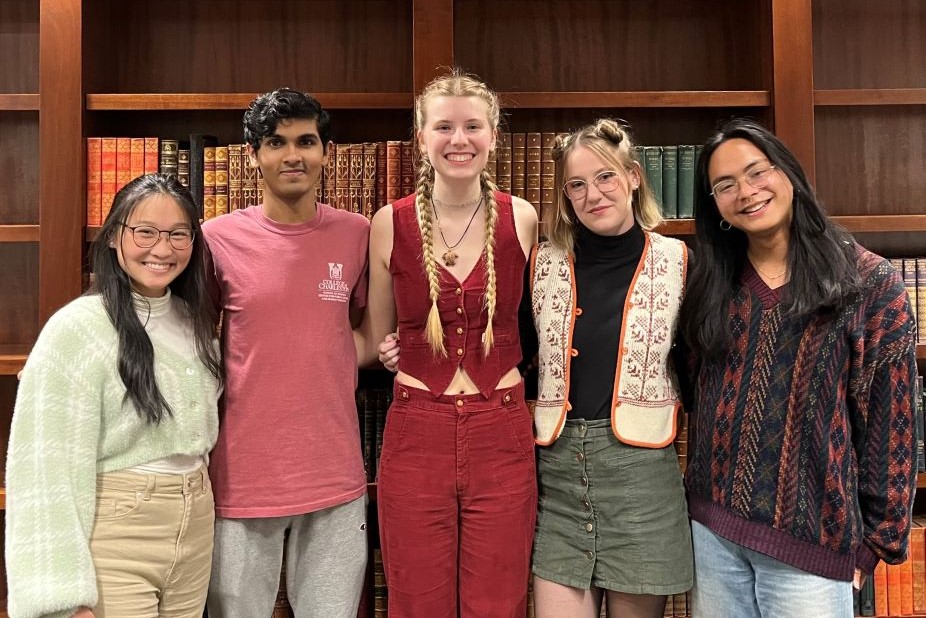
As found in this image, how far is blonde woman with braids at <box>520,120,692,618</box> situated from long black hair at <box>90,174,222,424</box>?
0.69 m

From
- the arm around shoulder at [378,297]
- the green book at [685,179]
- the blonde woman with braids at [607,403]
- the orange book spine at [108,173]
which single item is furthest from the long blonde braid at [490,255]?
the orange book spine at [108,173]

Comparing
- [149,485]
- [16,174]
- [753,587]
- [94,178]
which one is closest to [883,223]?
[753,587]

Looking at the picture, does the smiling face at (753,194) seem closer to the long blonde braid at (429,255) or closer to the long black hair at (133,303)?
the long blonde braid at (429,255)

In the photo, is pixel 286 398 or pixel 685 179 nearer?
pixel 286 398

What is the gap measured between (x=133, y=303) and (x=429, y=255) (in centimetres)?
59

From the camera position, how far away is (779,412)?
132cm

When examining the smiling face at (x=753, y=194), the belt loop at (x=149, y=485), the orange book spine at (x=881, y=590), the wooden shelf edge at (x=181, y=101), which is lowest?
the orange book spine at (x=881, y=590)

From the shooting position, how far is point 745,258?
1.47m

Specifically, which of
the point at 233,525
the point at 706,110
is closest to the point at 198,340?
the point at 233,525

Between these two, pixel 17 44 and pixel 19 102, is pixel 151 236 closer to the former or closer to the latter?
pixel 19 102

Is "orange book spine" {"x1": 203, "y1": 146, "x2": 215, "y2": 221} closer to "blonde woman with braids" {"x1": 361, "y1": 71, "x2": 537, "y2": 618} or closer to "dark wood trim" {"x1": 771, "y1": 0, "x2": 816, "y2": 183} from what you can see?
"blonde woman with braids" {"x1": 361, "y1": 71, "x2": 537, "y2": 618}

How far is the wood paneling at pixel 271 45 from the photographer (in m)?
2.32

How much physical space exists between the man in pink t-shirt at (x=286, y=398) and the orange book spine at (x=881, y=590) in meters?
1.54

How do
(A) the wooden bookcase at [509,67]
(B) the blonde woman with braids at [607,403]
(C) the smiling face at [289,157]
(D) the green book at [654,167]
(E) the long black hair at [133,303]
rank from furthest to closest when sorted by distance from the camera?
1. (A) the wooden bookcase at [509,67]
2. (D) the green book at [654,167]
3. (C) the smiling face at [289,157]
4. (B) the blonde woman with braids at [607,403]
5. (E) the long black hair at [133,303]
